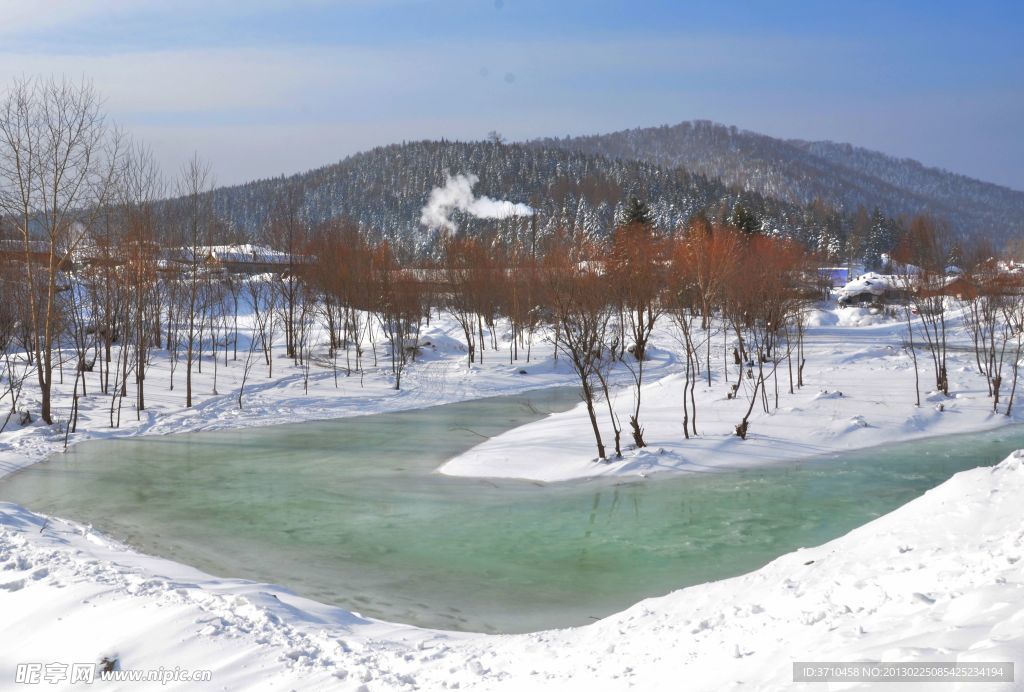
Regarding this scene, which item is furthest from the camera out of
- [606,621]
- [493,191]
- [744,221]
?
[493,191]

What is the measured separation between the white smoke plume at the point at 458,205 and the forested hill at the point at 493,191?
136 cm

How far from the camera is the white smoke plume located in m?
103

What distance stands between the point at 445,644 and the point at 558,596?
107 inches

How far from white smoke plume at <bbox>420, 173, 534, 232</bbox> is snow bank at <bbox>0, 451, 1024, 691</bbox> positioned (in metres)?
94.3

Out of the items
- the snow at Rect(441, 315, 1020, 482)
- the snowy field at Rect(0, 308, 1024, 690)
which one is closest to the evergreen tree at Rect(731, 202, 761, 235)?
the snow at Rect(441, 315, 1020, 482)

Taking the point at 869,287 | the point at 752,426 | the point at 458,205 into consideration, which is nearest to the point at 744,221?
the point at 869,287

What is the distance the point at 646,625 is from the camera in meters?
6.89

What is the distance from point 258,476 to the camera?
1703 cm

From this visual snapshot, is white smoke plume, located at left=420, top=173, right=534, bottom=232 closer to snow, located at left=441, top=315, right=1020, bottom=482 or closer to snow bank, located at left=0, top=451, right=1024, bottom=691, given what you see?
snow, located at left=441, top=315, right=1020, bottom=482

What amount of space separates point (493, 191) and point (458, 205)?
5459mm

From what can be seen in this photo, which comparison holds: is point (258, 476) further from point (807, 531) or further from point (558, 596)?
point (807, 531)

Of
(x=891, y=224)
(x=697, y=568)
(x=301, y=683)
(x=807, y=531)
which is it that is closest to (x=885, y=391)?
(x=807, y=531)

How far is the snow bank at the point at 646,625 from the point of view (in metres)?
5.04

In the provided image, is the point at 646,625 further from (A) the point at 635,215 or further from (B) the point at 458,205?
(B) the point at 458,205
